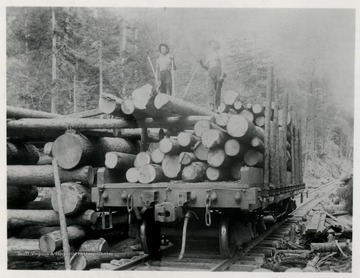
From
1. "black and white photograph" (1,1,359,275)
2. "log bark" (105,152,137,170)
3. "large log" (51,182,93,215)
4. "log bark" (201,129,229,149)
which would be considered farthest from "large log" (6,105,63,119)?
"log bark" (201,129,229,149)

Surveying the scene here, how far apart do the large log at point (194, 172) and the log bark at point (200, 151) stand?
98 millimetres

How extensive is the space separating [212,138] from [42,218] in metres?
3.18

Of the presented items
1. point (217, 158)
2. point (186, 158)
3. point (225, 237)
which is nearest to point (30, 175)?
point (186, 158)

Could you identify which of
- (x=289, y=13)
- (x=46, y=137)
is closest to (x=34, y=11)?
(x=46, y=137)

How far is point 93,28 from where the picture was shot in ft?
24.7

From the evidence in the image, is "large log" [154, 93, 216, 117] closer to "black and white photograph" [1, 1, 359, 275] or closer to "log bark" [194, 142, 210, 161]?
"black and white photograph" [1, 1, 359, 275]

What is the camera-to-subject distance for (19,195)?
8297mm

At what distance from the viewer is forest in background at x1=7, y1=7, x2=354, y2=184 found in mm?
6844

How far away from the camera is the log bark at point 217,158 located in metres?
6.79

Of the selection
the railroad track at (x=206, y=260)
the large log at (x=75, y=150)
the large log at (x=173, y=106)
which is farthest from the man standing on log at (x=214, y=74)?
the railroad track at (x=206, y=260)

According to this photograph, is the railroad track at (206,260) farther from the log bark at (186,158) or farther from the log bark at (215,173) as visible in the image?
the log bark at (186,158)

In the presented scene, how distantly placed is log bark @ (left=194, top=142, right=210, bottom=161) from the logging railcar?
453 mm

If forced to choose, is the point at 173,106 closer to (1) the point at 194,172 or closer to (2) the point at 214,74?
(1) the point at 194,172

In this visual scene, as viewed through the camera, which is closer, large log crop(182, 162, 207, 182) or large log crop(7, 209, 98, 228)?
large log crop(182, 162, 207, 182)
